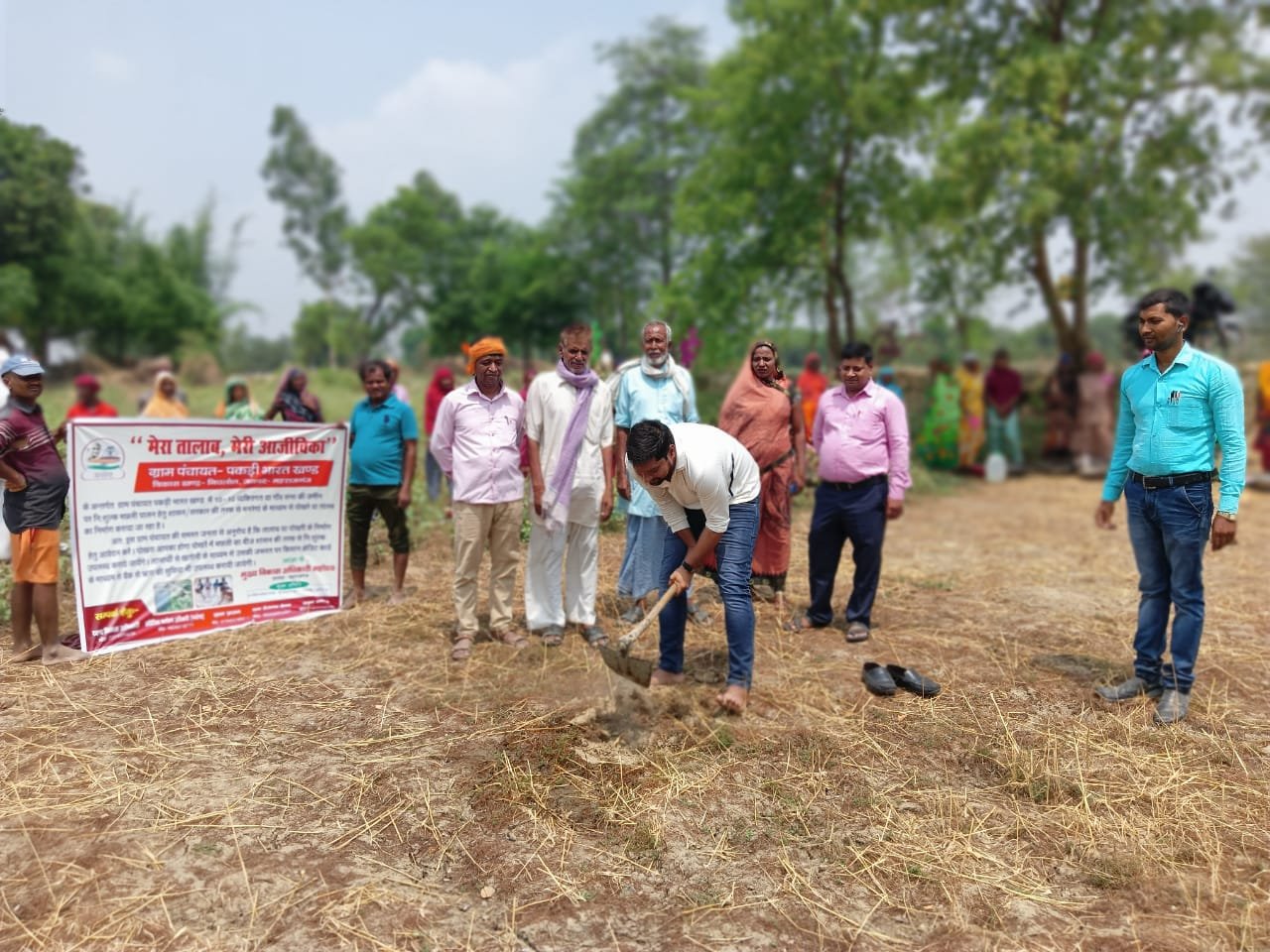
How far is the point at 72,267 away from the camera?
25.5 m

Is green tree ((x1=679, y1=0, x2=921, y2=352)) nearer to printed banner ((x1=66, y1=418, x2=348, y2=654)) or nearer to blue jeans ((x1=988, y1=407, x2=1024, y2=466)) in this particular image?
blue jeans ((x1=988, y1=407, x2=1024, y2=466))

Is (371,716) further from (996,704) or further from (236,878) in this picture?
(996,704)

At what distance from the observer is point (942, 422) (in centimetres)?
1243

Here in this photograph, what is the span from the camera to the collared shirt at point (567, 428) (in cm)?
463

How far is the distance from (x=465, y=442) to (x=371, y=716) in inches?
60.8

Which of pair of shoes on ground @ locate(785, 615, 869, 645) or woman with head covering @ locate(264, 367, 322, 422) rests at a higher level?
woman with head covering @ locate(264, 367, 322, 422)

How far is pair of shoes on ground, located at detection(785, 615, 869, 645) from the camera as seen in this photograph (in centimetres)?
482

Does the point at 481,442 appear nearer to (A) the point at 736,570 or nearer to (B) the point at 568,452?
(B) the point at 568,452

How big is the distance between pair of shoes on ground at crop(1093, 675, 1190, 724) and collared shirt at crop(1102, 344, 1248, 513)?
88cm

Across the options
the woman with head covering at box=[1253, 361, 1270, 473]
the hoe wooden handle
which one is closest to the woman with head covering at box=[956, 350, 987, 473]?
the woman with head covering at box=[1253, 361, 1270, 473]

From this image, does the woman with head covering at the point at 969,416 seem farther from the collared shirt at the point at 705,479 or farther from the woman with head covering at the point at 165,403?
the woman with head covering at the point at 165,403

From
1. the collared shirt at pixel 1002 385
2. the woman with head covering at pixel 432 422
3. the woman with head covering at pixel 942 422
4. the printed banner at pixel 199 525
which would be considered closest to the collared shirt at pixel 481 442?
Result: the printed banner at pixel 199 525

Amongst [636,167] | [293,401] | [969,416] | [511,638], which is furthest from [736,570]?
[636,167]

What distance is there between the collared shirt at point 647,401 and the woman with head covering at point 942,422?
846 cm
